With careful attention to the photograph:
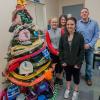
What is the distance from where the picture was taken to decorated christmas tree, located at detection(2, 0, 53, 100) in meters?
2.48

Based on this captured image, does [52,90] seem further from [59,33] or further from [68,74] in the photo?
[59,33]

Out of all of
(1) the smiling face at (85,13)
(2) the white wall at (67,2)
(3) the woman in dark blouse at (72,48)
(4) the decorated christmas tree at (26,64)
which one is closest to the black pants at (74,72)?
(3) the woman in dark blouse at (72,48)

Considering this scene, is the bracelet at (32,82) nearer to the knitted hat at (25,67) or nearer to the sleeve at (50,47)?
the knitted hat at (25,67)

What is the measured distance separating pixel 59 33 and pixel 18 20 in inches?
28.0

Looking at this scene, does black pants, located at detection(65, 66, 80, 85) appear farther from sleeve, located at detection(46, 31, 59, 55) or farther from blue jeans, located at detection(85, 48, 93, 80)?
blue jeans, located at detection(85, 48, 93, 80)

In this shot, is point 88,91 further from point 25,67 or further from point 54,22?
point 54,22

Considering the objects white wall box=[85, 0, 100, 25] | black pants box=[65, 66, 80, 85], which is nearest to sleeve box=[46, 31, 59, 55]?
black pants box=[65, 66, 80, 85]

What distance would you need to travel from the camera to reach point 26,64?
2484 millimetres

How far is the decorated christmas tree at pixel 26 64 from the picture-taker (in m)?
2.48

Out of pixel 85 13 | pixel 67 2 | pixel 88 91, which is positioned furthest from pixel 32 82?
pixel 67 2

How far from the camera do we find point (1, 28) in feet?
9.26

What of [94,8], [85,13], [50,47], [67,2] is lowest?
[50,47]

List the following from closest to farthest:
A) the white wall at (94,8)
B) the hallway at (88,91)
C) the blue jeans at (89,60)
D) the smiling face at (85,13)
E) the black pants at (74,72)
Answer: the black pants at (74,72)
the hallway at (88,91)
the smiling face at (85,13)
the blue jeans at (89,60)
the white wall at (94,8)

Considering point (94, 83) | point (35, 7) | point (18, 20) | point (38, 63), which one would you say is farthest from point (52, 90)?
point (35, 7)
